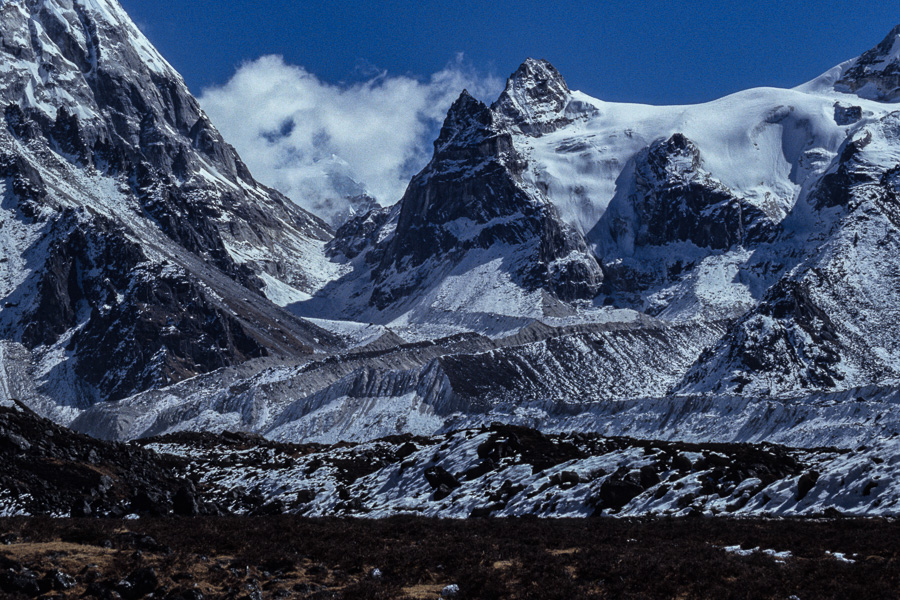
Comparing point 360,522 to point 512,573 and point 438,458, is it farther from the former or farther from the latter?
point 438,458

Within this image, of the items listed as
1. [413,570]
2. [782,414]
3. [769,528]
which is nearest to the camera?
[413,570]

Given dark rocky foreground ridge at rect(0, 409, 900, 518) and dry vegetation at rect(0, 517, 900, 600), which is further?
dark rocky foreground ridge at rect(0, 409, 900, 518)

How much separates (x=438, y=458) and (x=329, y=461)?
13563 millimetres

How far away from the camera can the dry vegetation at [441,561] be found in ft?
89.5

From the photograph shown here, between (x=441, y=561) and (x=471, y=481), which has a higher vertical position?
(x=471, y=481)

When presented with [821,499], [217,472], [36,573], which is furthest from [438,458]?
[36,573]

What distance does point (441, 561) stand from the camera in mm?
32188

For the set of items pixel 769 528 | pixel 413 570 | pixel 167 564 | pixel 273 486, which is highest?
pixel 273 486

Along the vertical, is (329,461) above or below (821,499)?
above

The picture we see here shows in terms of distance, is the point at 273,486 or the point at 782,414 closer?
the point at 273,486

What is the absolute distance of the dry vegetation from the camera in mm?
27266

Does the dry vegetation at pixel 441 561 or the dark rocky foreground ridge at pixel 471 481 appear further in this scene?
the dark rocky foreground ridge at pixel 471 481

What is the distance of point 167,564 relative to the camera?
28.9 m

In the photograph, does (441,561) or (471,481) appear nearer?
(441,561)
